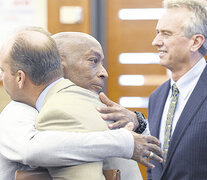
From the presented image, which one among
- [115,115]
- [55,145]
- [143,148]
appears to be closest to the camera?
[55,145]

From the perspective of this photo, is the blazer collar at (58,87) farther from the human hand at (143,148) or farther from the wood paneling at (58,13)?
the wood paneling at (58,13)

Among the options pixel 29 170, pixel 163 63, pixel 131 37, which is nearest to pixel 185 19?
pixel 163 63

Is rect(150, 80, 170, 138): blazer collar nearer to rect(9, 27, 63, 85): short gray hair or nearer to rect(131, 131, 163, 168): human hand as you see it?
rect(131, 131, 163, 168): human hand

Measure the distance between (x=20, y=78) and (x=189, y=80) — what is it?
4.46 feet

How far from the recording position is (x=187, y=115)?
91.7 inches

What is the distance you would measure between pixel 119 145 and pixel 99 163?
0.08 meters

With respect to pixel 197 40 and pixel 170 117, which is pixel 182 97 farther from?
pixel 197 40

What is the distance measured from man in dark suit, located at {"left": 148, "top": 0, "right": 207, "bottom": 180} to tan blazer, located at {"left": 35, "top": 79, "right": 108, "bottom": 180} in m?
0.94

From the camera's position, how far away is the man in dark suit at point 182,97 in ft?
7.34

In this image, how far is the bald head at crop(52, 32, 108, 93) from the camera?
5.64 ft

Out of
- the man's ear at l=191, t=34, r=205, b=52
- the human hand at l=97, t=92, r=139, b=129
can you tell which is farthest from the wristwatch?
the man's ear at l=191, t=34, r=205, b=52

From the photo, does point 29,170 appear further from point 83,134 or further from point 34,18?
point 34,18

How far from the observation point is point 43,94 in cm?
152

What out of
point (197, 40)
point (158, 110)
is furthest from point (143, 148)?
point (197, 40)
